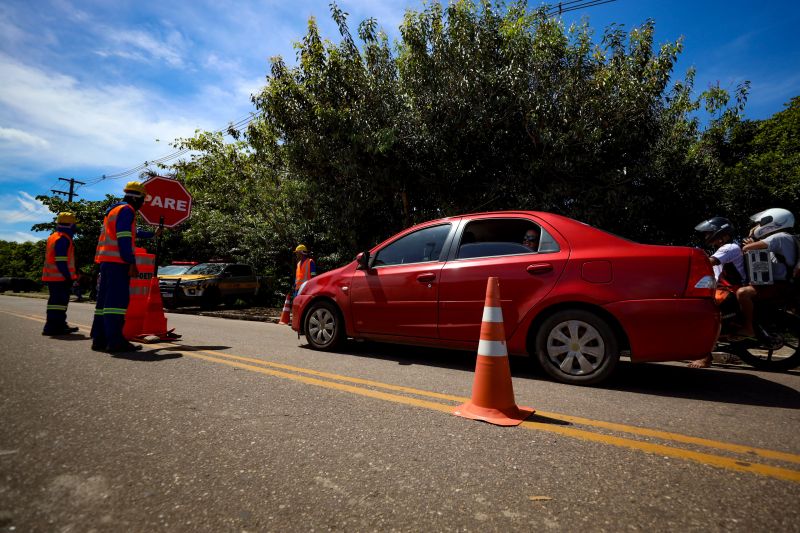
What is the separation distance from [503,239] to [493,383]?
211cm

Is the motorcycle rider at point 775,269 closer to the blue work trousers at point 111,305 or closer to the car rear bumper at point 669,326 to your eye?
the car rear bumper at point 669,326

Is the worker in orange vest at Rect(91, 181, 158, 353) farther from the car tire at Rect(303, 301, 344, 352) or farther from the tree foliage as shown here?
the tree foliage

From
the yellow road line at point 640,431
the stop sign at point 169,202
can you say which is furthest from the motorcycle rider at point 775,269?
the stop sign at point 169,202

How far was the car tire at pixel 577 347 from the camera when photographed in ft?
12.2

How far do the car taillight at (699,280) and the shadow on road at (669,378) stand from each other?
87cm

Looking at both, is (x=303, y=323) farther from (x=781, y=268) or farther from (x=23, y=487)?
(x=781, y=268)

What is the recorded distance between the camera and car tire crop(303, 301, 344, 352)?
545cm

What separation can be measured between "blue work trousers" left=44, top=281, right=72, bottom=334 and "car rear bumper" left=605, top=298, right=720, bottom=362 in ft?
Result: 24.4

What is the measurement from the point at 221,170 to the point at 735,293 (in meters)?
19.6

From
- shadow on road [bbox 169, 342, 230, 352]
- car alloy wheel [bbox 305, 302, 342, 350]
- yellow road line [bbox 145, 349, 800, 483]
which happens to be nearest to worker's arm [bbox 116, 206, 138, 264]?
shadow on road [bbox 169, 342, 230, 352]

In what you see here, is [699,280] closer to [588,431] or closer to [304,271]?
[588,431]

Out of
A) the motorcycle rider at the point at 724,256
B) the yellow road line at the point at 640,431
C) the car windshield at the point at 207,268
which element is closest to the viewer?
the yellow road line at the point at 640,431

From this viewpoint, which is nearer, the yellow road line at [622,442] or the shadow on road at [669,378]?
the yellow road line at [622,442]

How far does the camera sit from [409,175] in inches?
417
